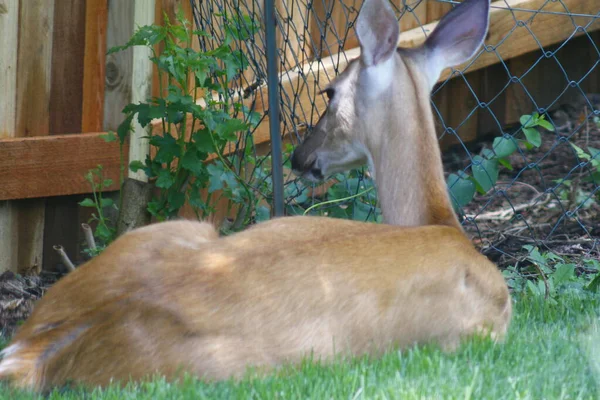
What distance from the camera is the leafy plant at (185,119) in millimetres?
4492

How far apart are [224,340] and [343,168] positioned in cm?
183

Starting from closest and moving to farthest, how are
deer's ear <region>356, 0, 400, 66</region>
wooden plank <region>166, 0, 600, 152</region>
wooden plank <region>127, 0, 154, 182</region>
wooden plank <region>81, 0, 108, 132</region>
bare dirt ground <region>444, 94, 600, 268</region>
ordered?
1. deer's ear <region>356, 0, 400, 66</region>
2. wooden plank <region>127, 0, 154, 182</region>
3. wooden plank <region>81, 0, 108, 132</region>
4. bare dirt ground <region>444, 94, 600, 268</region>
5. wooden plank <region>166, 0, 600, 152</region>

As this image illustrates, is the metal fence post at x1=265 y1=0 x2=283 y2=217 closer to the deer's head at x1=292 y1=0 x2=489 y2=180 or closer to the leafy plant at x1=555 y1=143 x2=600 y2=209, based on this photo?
the deer's head at x1=292 y1=0 x2=489 y2=180

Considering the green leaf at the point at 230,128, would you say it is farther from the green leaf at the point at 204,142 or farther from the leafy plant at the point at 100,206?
the leafy plant at the point at 100,206

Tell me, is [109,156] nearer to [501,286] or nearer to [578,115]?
[501,286]

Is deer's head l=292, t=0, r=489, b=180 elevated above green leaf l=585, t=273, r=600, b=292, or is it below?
above

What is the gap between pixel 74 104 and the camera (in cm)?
540

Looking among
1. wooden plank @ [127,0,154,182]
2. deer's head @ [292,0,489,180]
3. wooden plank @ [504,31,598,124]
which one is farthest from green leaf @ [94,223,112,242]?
wooden plank @ [504,31,598,124]

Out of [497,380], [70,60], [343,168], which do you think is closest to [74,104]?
[70,60]

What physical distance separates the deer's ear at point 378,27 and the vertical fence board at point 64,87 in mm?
2045

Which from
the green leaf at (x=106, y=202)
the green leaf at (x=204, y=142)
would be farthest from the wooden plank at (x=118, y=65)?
the green leaf at (x=204, y=142)

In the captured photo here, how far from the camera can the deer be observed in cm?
265

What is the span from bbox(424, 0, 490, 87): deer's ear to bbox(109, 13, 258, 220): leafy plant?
924mm

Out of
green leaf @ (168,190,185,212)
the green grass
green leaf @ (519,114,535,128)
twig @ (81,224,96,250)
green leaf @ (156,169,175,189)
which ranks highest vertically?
green leaf @ (519,114,535,128)
